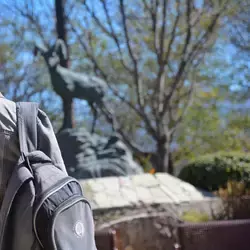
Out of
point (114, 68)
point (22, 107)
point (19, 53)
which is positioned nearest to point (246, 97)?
point (114, 68)

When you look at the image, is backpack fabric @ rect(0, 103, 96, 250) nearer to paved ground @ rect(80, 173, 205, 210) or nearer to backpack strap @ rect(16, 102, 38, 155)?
Result: backpack strap @ rect(16, 102, 38, 155)

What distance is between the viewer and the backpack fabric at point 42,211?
1206 mm

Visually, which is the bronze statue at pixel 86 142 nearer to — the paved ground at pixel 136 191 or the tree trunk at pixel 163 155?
the paved ground at pixel 136 191

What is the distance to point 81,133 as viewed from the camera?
38.0ft

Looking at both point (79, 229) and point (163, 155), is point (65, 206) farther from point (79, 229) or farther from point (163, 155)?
point (163, 155)

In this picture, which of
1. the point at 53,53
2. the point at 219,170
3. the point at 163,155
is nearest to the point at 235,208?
the point at 219,170

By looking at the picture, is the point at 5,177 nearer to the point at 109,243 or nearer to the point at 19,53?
the point at 109,243

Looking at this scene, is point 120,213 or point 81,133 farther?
point 81,133

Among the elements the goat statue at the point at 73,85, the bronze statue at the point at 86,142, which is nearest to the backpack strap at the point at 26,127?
the bronze statue at the point at 86,142

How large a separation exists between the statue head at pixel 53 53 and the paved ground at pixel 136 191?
11.7ft

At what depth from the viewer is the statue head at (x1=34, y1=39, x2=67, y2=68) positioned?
12.0 m

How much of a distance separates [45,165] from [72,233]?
0.21m

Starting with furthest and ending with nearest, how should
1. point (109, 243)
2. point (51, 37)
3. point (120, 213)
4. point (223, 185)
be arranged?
point (51, 37), point (223, 185), point (120, 213), point (109, 243)

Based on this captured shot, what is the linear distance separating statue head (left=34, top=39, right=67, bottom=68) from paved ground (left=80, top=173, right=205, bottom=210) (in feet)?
11.7
